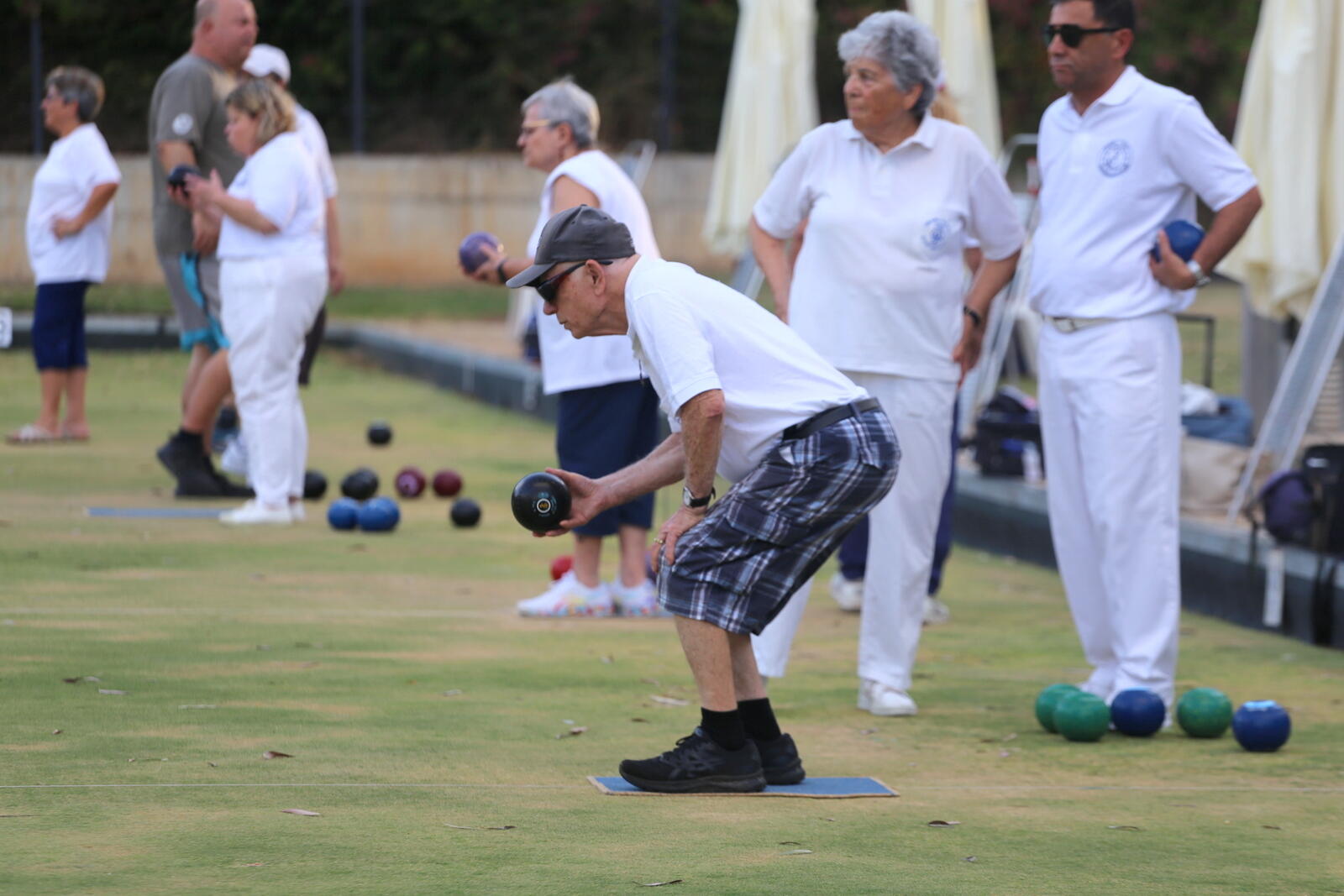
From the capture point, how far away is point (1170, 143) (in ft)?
17.9

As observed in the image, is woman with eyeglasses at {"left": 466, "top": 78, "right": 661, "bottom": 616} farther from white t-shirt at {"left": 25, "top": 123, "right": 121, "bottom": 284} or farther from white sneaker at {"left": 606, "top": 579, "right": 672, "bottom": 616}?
white t-shirt at {"left": 25, "top": 123, "right": 121, "bottom": 284}

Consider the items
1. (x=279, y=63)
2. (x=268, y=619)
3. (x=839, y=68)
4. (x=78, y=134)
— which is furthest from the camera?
(x=839, y=68)

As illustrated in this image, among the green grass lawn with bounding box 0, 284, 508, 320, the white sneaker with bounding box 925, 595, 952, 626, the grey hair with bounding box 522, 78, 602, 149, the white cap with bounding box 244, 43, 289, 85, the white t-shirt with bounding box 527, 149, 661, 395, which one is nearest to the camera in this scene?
the white t-shirt with bounding box 527, 149, 661, 395

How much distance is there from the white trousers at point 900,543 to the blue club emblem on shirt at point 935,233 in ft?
A: 1.23

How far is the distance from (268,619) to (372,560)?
1.38 metres

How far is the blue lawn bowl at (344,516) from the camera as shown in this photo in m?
8.73

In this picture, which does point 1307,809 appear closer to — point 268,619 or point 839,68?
point 268,619

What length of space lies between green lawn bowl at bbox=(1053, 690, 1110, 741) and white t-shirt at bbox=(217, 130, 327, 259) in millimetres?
4193

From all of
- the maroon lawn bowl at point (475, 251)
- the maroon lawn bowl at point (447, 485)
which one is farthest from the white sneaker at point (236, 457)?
the maroon lawn bowl at point (475, 251)

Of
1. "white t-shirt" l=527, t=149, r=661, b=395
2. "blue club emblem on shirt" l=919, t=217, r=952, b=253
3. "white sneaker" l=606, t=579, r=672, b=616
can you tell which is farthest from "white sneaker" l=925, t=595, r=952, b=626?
"blue club emblem on shirt" l=919, t=217, r=952, b=253

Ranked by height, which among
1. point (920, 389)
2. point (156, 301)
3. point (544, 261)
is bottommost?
point (156, 301)

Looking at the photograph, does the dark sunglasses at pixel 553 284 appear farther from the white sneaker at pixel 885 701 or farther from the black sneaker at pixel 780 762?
the white sneaker at pixel 885 701

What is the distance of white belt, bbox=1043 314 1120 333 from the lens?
548 centimetres

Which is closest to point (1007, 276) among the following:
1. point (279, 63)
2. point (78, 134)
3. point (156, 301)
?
point (279, 63)
